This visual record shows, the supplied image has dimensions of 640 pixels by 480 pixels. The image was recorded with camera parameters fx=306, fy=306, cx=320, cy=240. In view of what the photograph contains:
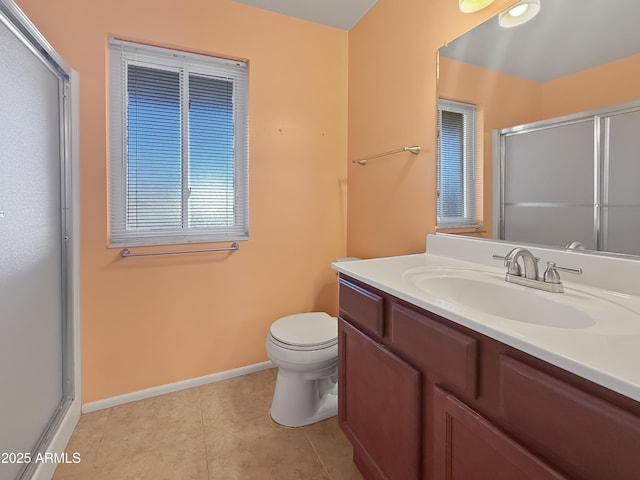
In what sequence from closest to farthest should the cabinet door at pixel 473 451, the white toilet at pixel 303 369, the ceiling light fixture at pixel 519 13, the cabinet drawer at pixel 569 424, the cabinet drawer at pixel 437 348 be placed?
the cabinet drawer at pixel 569 424
the cabinet door at pixel 473 451
the cabinet drawer at pixel 437 348
the ceiling light fixture at pixel 519 13
the white toilet at pixel 303 369

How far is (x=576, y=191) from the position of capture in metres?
1.02

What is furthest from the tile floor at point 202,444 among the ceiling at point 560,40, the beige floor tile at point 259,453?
the ceiling at point 560,40

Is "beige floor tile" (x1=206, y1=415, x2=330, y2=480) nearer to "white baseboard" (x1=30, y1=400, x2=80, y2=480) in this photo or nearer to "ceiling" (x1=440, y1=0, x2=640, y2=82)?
"white baseboard" (x1=30, y1=400, x2=80, y2=480)

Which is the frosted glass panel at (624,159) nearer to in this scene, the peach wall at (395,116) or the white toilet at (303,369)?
the peach wall at (395,116)

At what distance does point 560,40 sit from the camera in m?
1.07

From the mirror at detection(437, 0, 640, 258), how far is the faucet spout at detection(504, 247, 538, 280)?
0.85 feet

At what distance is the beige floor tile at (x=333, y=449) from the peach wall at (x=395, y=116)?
102cm

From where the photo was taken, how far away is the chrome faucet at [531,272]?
0.93 meters

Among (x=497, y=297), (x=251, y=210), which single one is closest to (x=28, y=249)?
(x=251, y=210)

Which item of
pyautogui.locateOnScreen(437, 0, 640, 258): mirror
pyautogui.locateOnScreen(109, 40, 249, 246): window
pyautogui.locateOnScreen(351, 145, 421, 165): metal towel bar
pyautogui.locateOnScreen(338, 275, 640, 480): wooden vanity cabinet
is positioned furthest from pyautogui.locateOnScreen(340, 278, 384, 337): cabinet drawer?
pyautogui.locateOnScreen(109, 40, 249, 246): window

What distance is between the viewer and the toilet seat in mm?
1509

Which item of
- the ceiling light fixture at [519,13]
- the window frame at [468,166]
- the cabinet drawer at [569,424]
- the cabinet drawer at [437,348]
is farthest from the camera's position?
the window frame at [468,166]

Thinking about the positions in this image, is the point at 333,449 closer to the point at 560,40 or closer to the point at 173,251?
the point at 173,251

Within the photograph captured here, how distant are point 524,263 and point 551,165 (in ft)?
1.22
